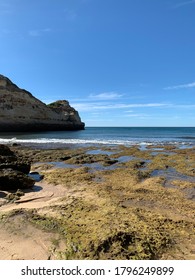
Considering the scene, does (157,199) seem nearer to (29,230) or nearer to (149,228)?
(149,228)

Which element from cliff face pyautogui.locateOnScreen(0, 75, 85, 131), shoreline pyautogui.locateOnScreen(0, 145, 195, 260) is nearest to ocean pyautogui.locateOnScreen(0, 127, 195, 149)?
cliff face pyautogui.locateOnScreen(0, 75, 85, 131)

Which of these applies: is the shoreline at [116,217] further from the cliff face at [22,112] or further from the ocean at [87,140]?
the cliff face at [22,112]

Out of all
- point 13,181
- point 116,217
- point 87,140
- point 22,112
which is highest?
point 22,112

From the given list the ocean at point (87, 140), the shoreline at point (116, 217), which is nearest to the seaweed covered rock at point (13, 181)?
the shoreline at point (116, 217)

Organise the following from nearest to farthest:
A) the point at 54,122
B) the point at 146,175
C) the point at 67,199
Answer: the point at 67,199, the point at 146,175, the point at 54,122

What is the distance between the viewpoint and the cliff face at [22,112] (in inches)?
1969

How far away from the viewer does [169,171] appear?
1031cm

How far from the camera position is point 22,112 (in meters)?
53.3

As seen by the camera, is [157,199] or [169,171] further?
[169,171]

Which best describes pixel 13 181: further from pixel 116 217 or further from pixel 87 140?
pixel 87 140

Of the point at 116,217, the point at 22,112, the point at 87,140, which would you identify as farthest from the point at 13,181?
the point at 22,112

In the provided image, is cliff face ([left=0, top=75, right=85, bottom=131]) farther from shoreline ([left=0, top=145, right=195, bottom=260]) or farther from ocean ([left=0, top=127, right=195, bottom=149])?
shoreline ([left=0, top=145, right=195, bottom=260])

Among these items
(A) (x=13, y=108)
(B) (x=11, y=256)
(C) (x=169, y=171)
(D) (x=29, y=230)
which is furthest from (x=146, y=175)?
(A) (x=13, y=108)

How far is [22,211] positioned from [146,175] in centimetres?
613
